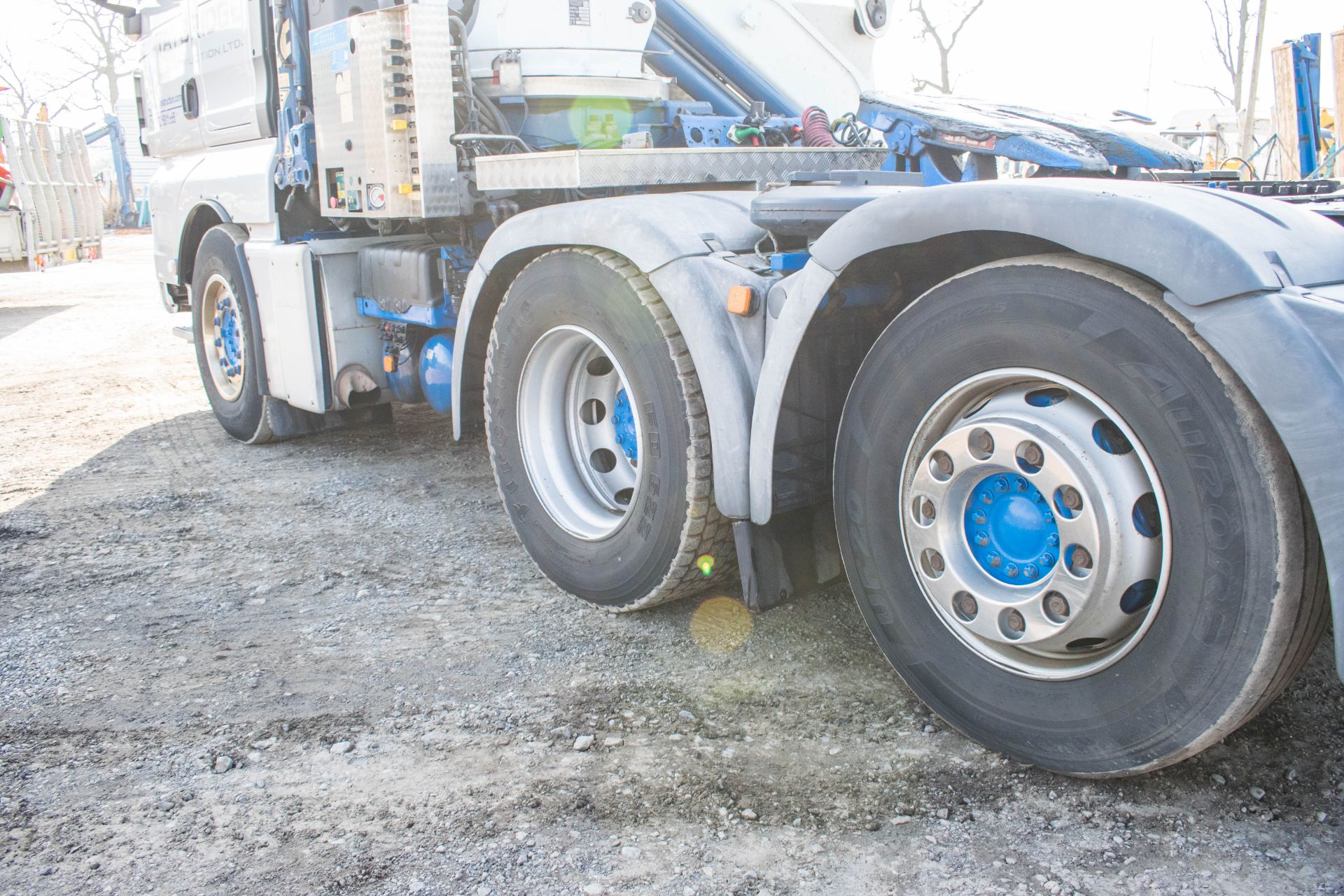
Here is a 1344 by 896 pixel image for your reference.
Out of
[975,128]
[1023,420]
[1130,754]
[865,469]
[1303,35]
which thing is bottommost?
[1130,754]

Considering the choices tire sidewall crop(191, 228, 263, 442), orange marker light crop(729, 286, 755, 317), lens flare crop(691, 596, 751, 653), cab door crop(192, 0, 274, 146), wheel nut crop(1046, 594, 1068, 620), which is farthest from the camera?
tire sidewall crop(191, 228, 263, 442)

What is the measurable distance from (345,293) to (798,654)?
9.97 ft

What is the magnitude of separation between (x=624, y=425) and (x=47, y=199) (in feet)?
48.6

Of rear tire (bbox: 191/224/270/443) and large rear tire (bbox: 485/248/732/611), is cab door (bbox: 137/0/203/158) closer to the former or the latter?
rear tire (bbox: 191/224/270/443)

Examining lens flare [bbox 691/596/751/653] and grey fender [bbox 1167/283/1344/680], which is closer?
grey fender [bbox 1167/283/1344/680]

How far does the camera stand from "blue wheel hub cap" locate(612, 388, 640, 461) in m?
3.59

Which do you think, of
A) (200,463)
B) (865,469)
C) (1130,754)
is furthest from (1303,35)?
(200,463)

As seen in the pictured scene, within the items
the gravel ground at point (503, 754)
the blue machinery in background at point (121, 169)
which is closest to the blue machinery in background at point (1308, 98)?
the gravel ground at point (503, 754)

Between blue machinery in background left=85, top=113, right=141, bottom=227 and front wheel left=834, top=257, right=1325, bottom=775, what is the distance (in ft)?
106

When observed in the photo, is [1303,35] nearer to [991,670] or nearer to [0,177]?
[991,670]

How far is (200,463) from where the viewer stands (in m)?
5.84

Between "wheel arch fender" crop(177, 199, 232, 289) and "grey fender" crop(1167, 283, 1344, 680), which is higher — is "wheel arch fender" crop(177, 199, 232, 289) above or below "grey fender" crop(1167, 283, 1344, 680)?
above

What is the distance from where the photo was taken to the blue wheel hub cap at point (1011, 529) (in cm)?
232

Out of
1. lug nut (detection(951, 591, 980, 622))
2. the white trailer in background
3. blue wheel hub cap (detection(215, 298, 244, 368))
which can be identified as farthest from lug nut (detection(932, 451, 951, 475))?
the white trailer in background
